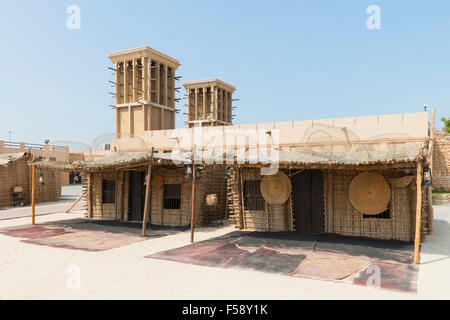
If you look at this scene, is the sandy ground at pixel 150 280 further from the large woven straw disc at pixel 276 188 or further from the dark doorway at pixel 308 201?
the large woven straw disc at pixel 276 188

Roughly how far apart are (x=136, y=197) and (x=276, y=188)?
18.9 ft

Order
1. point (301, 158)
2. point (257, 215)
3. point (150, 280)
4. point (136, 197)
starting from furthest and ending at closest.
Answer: point (136, 197), point (257, 215), point (301, 158), point (150, 280)

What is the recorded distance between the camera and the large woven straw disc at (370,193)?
848 centimetres

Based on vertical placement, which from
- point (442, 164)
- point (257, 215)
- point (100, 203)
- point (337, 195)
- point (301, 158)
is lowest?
point (257, 215)

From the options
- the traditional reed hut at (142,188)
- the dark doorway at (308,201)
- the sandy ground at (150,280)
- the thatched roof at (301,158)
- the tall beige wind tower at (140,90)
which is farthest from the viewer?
the tall beige wind tower at (140,90)

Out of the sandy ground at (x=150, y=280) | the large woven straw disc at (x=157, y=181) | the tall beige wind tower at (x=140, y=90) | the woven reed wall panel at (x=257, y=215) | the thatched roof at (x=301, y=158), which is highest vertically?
the tall beige wind tower at (x=140, y=90)

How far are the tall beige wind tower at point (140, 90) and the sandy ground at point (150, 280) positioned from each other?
1748cm

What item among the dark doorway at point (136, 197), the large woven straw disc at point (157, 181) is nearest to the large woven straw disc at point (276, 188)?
the large woven straw disc at point (157, 181)

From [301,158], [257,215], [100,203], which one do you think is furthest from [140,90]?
[301,158]

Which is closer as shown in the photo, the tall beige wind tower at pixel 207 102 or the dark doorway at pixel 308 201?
the dark doorway at pixel 308 201

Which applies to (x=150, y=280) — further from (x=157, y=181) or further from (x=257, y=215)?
(x=157, y=181)

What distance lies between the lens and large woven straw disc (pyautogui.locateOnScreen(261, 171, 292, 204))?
9.74 metres

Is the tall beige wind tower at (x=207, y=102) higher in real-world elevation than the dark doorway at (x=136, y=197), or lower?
higher

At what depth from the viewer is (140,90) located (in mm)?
23906
